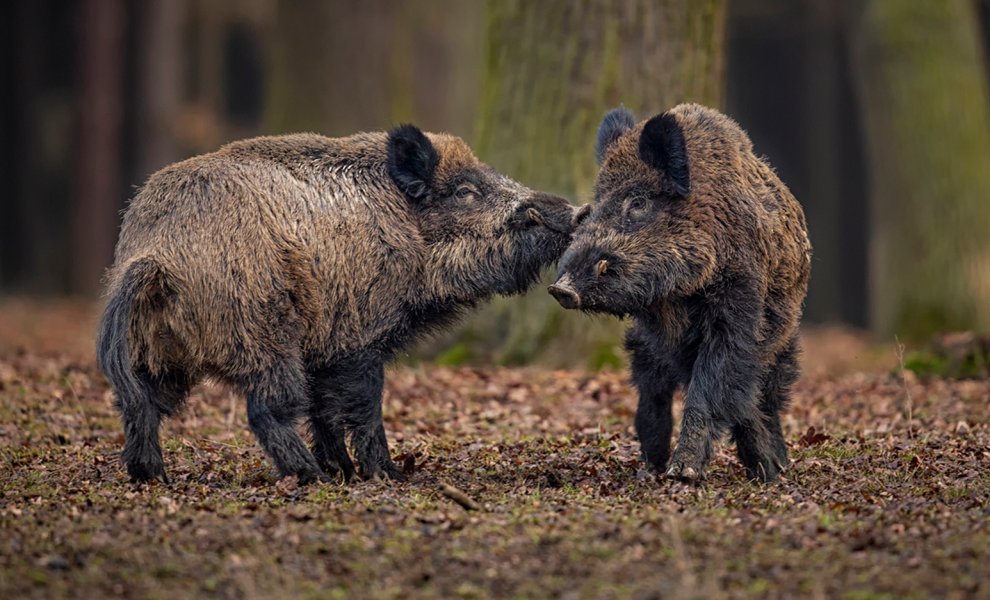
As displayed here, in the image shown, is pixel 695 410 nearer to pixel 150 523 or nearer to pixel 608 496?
pixel 608 496

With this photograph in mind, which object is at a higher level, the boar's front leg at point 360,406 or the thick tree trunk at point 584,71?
the thick tree trunk at point 584,71

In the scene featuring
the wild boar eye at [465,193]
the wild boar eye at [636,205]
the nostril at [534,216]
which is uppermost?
the wild boar eye at [636,205]

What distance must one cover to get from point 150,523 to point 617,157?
3.43 m

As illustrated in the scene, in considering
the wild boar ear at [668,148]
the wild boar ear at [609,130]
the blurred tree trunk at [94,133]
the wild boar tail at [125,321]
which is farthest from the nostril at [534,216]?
the blurred tree trunk at [94,133]

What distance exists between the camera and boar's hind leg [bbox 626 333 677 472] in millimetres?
7988

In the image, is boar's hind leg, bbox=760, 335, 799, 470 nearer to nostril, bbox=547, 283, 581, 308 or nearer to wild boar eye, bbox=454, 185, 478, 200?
nostril, bbox=547, 283, 581, 308

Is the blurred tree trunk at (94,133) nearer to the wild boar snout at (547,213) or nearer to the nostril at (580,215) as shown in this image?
the wild boar snout at (547,213)

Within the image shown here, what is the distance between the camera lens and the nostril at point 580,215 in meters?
8.22

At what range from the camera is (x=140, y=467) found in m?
7.29

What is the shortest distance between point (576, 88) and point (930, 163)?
251 inches

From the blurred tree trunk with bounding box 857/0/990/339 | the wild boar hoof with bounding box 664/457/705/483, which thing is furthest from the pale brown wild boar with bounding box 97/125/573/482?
the blurred tree trunk with bounding box 857/0/990/339

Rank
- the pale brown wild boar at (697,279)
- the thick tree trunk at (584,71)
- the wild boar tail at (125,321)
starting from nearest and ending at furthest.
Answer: the wild boar tail at (125,321)
the pale brown wild boar at (697,279)
the thick tree trunk at (584,71)

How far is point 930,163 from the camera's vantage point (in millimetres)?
16203

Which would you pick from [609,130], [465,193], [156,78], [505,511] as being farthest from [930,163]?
[156,78]
